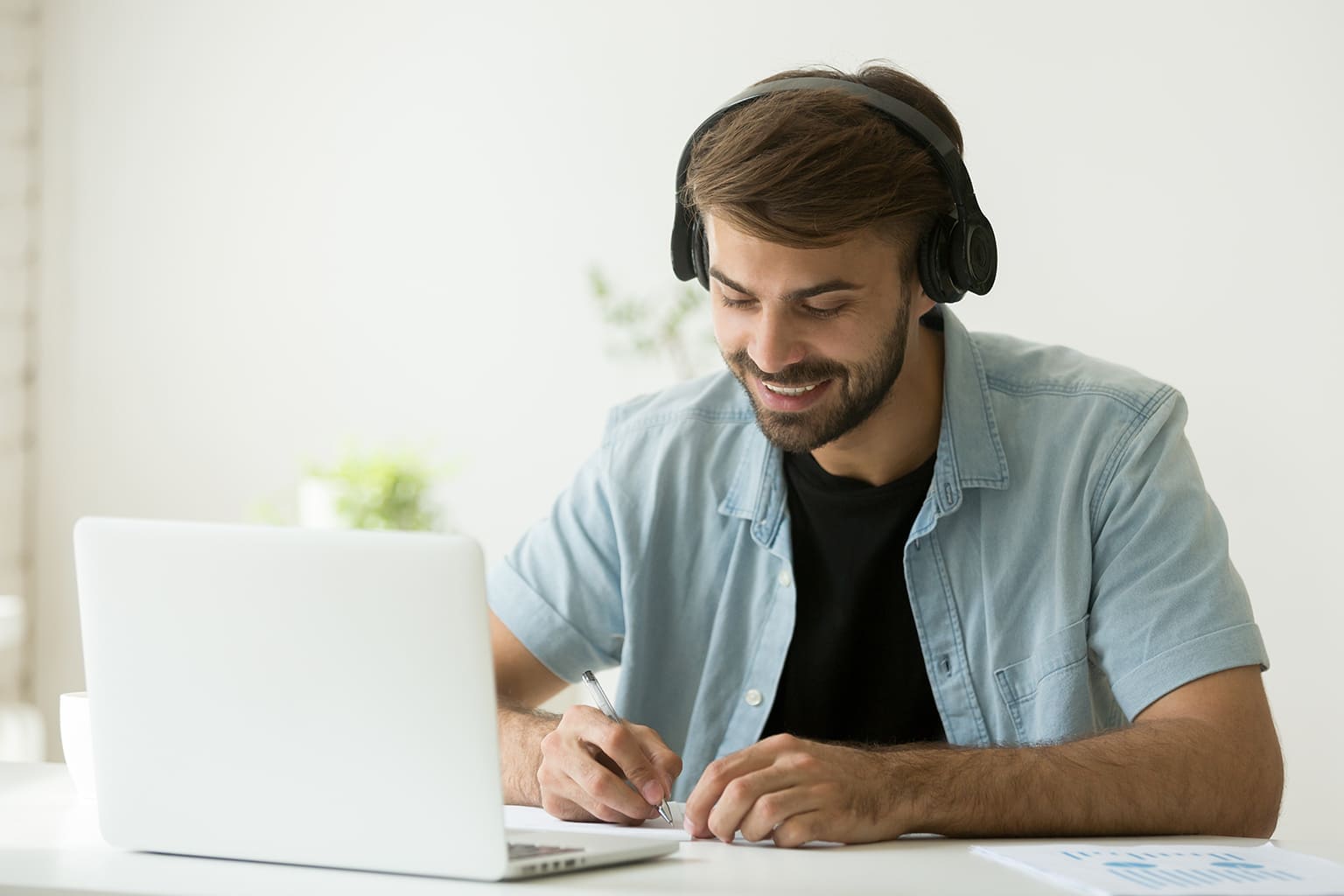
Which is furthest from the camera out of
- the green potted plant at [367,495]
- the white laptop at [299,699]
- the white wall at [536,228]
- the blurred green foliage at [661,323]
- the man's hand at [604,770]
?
the blurred green foliage at [661,323]

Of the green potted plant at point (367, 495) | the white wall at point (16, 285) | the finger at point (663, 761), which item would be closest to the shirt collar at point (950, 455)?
the finger at point (663, 761)

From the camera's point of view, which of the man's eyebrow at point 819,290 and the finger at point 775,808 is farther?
the man's eyebrow at point 819,290

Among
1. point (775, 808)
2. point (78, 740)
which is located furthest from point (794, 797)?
point (78, 740)

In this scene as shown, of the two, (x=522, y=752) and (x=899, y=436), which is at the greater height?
(x=899, y=436)

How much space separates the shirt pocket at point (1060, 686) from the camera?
1459 millimetres

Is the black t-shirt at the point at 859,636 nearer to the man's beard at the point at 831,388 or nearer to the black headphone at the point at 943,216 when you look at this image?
the man's beard at the point at 831,388

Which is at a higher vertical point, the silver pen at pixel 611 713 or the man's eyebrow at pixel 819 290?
the man's eyebrow at pixel 819 290

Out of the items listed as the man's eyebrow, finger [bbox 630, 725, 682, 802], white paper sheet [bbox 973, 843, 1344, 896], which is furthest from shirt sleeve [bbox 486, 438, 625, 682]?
white paper sheet [bbox 973, 843, 1344, 896]

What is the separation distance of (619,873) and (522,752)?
17.1 inches

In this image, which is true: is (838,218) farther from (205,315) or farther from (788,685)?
(205,315)

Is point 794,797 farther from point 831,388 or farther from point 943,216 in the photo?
point 943,216

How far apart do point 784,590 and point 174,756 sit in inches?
30.9

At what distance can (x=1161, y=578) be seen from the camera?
4.59ft

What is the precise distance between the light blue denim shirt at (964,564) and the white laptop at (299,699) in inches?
24.3
